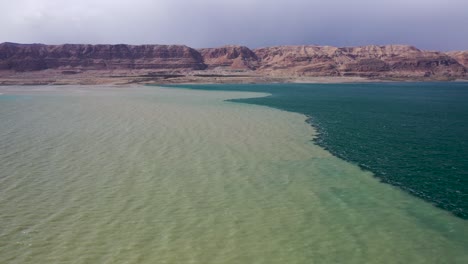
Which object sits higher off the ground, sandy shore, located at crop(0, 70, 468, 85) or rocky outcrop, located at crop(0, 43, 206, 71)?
rocky outcrop, located at crop(0, 43, 206, 71)

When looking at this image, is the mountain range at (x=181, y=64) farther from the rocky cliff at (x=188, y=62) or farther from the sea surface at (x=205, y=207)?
the sea surface at (x=205, y=207)

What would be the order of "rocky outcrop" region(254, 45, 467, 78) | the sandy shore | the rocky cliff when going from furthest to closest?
"rocky outcrop" region(254, 45, 467, 78) < the rocky cliff < the sandy shore

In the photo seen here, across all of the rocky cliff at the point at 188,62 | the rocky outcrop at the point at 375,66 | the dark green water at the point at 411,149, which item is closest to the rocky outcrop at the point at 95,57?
the rocky cliff at the point at 188,62

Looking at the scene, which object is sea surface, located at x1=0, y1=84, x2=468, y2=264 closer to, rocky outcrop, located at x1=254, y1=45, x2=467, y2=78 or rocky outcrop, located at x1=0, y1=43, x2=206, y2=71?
rocky outcrop, located at x1=254, y1=45, x2=467, y2=78

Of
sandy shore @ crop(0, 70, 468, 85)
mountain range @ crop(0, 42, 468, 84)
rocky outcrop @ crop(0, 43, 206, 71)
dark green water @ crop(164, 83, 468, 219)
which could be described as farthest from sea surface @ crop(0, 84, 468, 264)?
rocky outcrop @ crop(0, 43, 206, 71)

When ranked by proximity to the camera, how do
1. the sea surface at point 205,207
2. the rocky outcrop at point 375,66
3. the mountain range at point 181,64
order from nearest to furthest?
the sea surface at point 205,207
the mountain range at point 181,64
the rocky outcrop at point 375,66

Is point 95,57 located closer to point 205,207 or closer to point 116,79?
point 116,79
